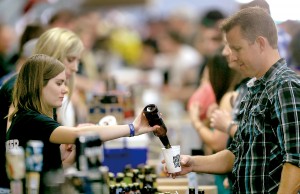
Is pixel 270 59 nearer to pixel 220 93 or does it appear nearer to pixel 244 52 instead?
pixel 244 52

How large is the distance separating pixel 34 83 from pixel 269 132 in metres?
1.37

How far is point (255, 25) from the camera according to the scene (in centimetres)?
430

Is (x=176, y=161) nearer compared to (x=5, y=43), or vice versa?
(x=176, y=161)

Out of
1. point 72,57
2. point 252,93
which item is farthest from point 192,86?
point 252,93

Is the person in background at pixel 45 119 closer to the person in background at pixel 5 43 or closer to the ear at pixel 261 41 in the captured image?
the ear at pixel 261 41

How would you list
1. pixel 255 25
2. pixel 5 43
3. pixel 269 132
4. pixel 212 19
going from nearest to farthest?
1. pixel 269 132
2. pixel 255 25
3. pixel 212 19
4. pixel 5 43

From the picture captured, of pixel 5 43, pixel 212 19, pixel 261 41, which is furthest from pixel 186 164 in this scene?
pixel 5 43

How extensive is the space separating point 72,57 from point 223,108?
140cm

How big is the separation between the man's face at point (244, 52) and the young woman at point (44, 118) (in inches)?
24.7

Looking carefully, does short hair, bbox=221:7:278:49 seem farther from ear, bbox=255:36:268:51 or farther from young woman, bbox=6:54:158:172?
young woman, bbox=6:54:158:172

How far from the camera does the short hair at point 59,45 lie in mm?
5344

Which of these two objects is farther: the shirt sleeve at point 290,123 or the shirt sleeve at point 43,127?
the shirt sleeve at point 43,127

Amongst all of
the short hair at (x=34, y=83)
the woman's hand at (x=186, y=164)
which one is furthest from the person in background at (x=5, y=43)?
the woman's hand at (x=186, y=164)

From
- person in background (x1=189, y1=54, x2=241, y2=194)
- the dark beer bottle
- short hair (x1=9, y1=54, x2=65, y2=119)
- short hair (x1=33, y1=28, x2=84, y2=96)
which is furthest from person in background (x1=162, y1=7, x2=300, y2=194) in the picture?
person in background (x1=189, y1=54, x2=241, y2=194)
